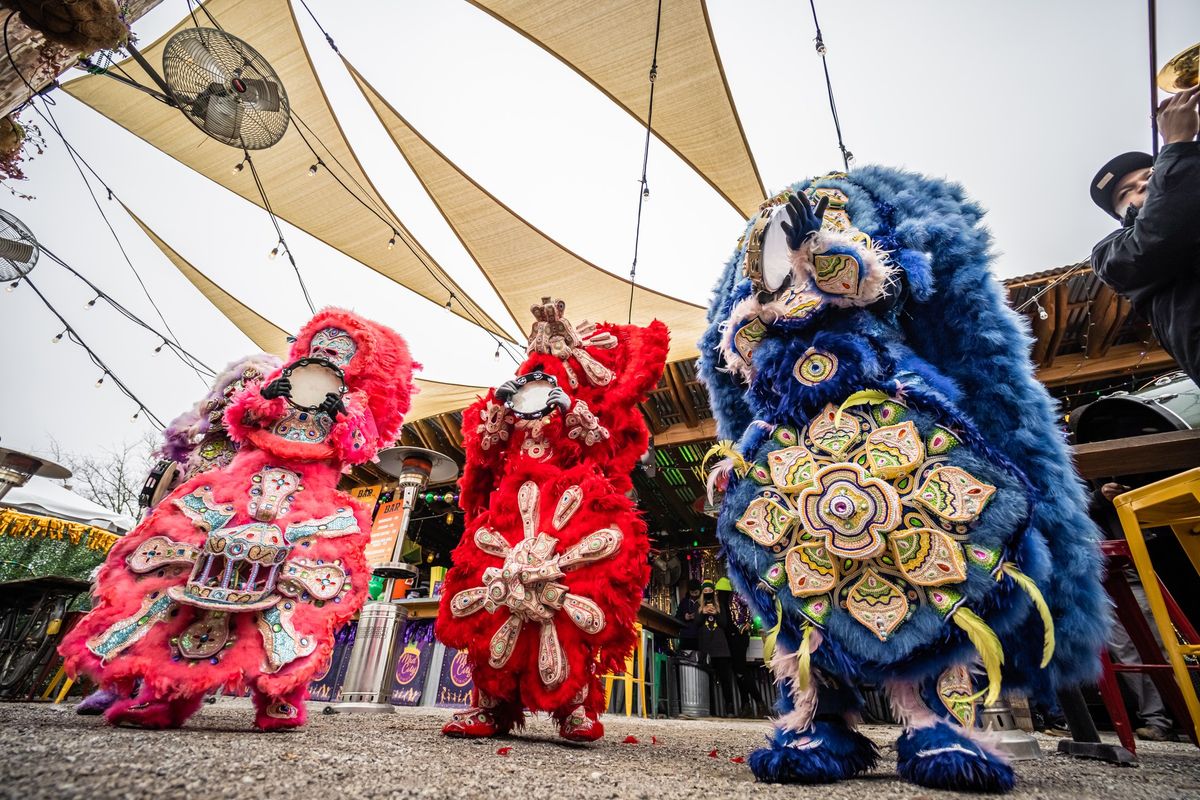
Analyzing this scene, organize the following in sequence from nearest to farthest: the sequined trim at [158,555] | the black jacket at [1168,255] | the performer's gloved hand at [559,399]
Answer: the black jacket at [1168,255]
the sequined trim at [158,555]
the performer's gloved hand at [559,399]

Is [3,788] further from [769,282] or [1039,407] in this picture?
[1039,407]

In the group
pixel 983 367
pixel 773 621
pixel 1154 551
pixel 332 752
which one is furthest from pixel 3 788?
pixel 1154 551

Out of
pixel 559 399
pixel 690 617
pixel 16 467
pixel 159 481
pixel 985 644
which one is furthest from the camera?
pixel 690 617

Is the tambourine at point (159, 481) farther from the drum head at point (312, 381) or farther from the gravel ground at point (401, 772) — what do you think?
the gravel ground at point (401, 772)

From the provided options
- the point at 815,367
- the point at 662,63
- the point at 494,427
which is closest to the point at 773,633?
the point at 815,367

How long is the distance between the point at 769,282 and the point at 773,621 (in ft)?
2.93

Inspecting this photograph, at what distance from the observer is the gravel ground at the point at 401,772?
2.21 feet

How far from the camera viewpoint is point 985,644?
1009 millimetres

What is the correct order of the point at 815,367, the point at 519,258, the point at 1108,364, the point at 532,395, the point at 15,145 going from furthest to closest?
the point at 519,258 < the point at 1108,364 < the point at 15,145 < the point at 532,395 < the point at 815,367

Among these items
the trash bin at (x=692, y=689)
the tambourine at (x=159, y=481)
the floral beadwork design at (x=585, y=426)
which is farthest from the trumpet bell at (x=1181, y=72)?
the trash bin at (x=692, y=689)

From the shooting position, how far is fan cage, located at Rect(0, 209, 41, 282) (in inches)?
132

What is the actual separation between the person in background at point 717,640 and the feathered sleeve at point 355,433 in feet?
15.7

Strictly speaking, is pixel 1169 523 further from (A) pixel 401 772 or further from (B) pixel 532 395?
(A) pixel 401 772

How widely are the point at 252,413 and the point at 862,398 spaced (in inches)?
78.0
